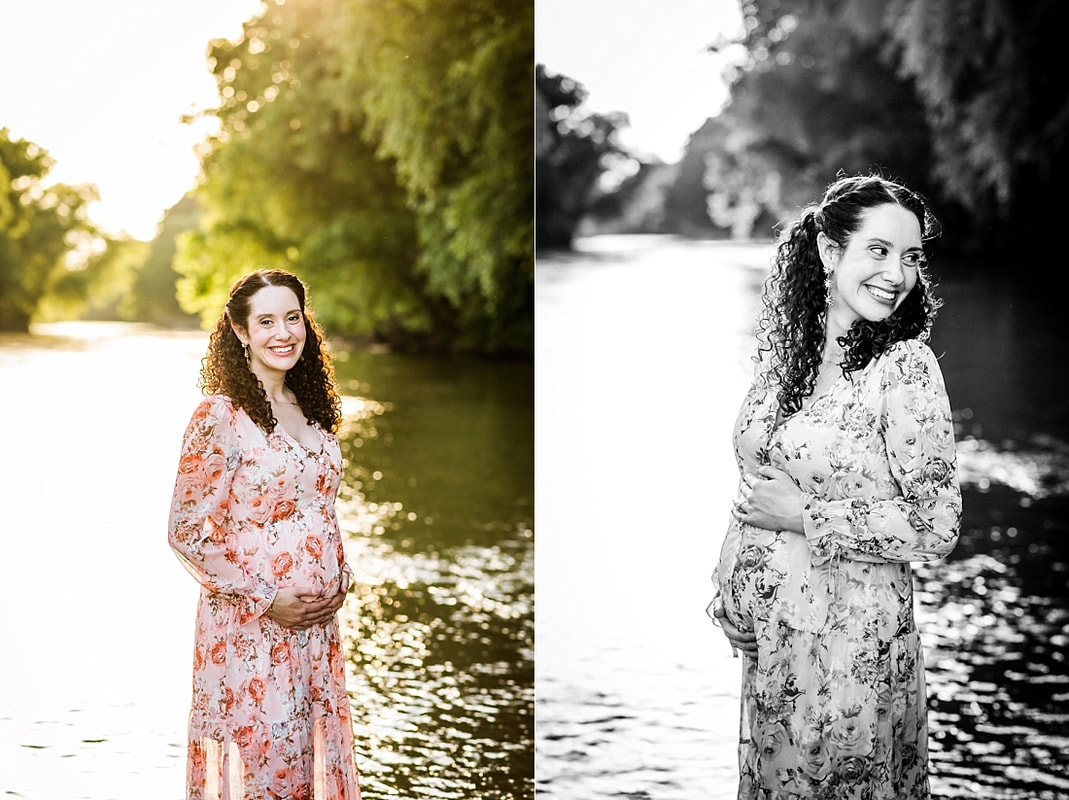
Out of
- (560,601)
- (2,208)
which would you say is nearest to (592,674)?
(560,601)

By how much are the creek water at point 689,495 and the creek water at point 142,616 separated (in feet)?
1.11

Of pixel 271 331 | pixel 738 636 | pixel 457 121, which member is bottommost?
pixel 738 636

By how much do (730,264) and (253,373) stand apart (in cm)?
303

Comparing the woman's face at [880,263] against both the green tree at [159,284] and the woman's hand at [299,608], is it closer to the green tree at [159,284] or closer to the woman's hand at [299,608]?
the woman's hand at [299,608]

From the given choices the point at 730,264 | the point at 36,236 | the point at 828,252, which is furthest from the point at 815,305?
the point at 36,236

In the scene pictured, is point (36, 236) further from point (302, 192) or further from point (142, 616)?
point (302, 192)

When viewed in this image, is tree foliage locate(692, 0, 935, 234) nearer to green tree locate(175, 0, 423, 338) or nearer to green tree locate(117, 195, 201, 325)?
green tree locate(175, 0, 423, 338)

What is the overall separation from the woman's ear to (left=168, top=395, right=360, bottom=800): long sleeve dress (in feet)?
3.03

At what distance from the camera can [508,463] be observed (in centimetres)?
736

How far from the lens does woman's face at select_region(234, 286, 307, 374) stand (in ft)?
7.32

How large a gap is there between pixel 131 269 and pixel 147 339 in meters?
0.25

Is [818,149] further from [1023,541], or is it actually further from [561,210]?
[1023,541]

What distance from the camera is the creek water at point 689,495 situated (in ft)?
13.8

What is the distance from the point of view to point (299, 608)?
2213 millimetres
